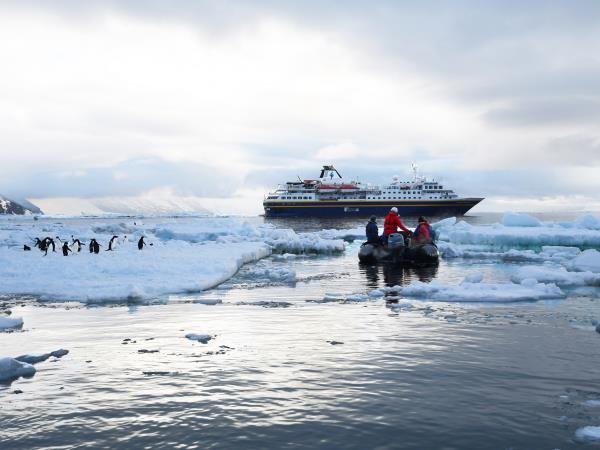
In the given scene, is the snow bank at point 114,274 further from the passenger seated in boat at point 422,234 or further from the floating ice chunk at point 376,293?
the passenger seated in boat at point 422,234

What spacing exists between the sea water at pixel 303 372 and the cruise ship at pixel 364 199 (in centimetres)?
10400

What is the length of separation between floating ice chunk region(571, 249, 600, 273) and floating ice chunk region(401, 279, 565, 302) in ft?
22.1

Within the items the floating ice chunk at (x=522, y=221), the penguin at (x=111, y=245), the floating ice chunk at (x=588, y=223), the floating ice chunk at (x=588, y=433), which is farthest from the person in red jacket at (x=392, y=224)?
the floating ice chunk at (x=588, y=223)

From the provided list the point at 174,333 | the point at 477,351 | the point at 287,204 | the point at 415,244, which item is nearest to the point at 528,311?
the point at 477,351

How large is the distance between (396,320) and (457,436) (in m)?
6.38

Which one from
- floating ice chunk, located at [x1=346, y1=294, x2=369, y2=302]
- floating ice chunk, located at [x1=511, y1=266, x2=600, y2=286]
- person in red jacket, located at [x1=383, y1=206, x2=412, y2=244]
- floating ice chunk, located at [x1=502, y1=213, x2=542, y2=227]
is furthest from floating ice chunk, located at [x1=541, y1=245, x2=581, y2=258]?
floating ice chunk, located at [x1=346, y1=294, x2=369, y2=302]

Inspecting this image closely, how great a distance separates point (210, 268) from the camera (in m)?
21.3

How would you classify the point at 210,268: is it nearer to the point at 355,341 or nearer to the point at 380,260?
the point at 380,260

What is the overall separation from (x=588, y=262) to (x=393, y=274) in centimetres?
766

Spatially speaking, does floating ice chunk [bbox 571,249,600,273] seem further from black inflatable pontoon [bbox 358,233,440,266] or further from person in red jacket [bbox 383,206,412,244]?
person in red jacket [bbox 383,206,412,244]

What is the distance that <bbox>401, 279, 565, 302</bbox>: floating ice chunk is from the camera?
597 inches

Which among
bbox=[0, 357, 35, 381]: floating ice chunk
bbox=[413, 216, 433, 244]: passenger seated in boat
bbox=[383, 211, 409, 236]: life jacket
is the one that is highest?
bbox=[383, 211, 409, 236]: life jacket

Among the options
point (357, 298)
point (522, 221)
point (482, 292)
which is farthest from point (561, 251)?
point (357, 298)

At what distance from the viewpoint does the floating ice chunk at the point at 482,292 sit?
1516 cm
